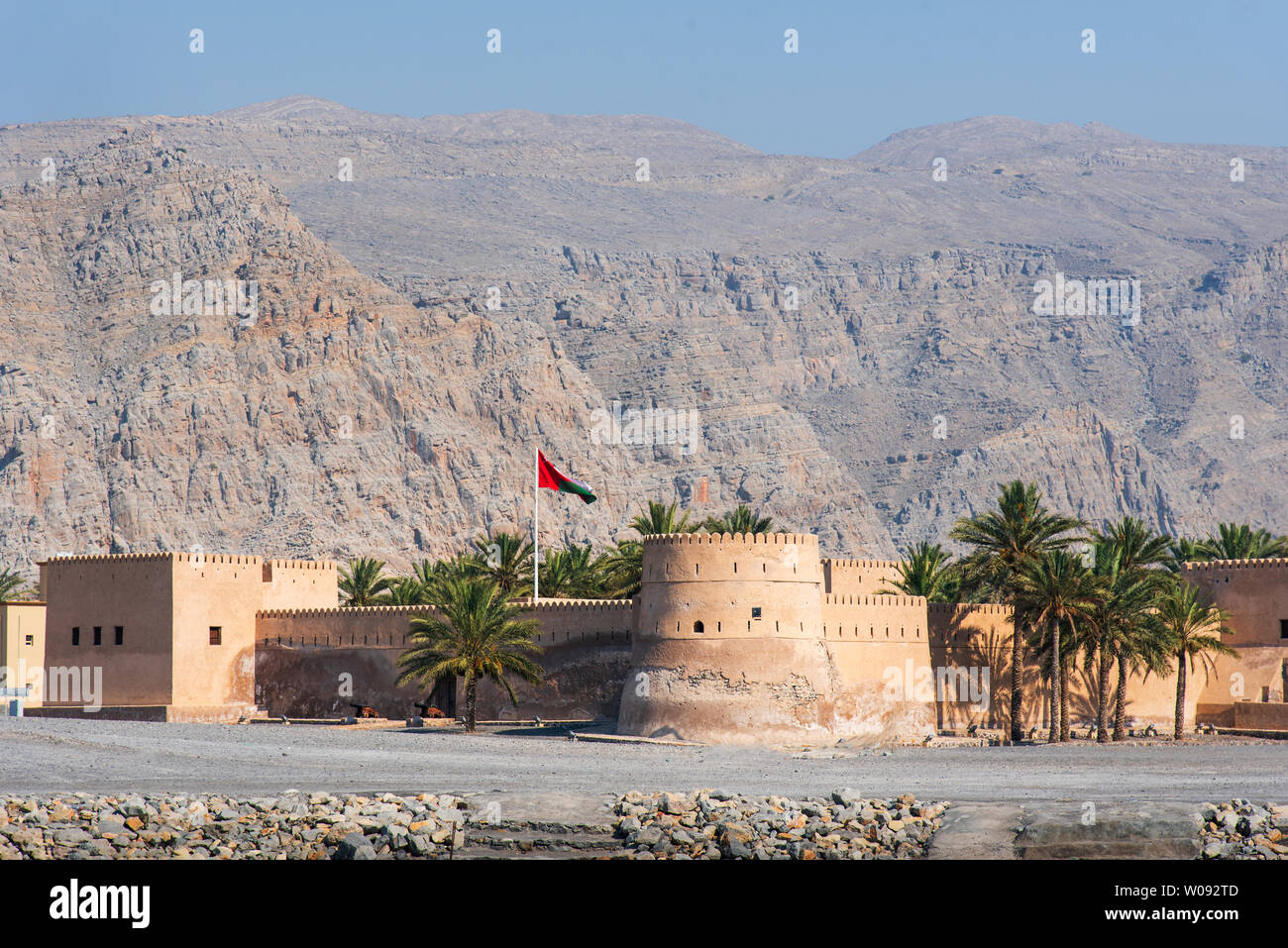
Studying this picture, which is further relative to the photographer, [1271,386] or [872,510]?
[1271,386]

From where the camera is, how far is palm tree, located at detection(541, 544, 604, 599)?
53625 millimetres

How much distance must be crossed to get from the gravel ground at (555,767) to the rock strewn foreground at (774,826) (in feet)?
6.23

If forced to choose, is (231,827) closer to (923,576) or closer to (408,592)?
(923,576)

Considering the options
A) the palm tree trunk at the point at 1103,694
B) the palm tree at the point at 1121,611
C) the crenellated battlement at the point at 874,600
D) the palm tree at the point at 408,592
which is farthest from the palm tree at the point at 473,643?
the palm tree at the point at 1121,611

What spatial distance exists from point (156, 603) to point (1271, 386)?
173107mm

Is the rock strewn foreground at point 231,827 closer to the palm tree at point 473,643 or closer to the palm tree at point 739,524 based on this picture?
the palm tree at point 473,643

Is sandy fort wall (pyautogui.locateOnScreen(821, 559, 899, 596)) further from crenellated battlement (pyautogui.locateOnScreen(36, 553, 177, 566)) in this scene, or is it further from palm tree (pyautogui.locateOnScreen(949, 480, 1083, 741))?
crenellated battlement (pyautogui.locateOnScreen(36, 553, 177, 566))

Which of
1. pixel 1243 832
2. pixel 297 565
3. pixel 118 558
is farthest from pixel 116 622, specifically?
pixel 1243 832

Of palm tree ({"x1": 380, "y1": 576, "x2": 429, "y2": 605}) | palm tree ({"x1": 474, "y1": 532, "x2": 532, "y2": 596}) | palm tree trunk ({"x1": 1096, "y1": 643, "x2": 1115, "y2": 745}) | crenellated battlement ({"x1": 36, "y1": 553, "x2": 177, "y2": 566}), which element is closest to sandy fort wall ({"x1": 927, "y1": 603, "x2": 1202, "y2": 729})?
palm tree trunk ({"x1": 1096, "y1": 643, "x2": 1115, "y2": 745})

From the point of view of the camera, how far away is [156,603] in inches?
1827

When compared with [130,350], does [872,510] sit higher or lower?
lower

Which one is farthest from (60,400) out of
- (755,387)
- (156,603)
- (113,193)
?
(156,603)

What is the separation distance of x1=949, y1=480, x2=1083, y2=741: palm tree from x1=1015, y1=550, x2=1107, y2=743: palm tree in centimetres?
33
